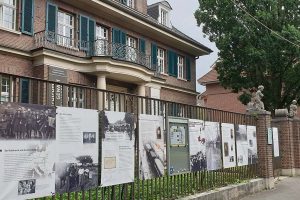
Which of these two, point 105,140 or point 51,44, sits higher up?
point 51,44

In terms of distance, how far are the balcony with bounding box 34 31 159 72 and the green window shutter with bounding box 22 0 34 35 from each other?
44 cm

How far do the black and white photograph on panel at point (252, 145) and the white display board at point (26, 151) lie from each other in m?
8.31

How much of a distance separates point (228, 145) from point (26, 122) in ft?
23.5

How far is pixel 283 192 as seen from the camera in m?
12.2

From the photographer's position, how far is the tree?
2320 centimetres

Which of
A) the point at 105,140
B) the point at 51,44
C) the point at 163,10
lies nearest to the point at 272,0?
the point at 163,10

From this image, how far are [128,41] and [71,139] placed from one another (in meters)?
17.6

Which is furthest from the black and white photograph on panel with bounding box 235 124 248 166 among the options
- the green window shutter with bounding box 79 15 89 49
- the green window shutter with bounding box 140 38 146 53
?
the green window shutter with bounding box 140 38 146 53

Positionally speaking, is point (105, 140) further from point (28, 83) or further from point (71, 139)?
point (28, 83)

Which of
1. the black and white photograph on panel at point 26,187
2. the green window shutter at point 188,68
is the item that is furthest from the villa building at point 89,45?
the black and white photograph on panel at point 26,187

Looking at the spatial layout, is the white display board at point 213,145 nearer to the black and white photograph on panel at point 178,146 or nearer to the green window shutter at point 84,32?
the black and white photograph on panel at point 178,146

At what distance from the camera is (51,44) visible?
1730 cm

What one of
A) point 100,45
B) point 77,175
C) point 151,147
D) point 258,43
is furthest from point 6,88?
point 258,43

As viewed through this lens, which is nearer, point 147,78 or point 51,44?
point 51,44
